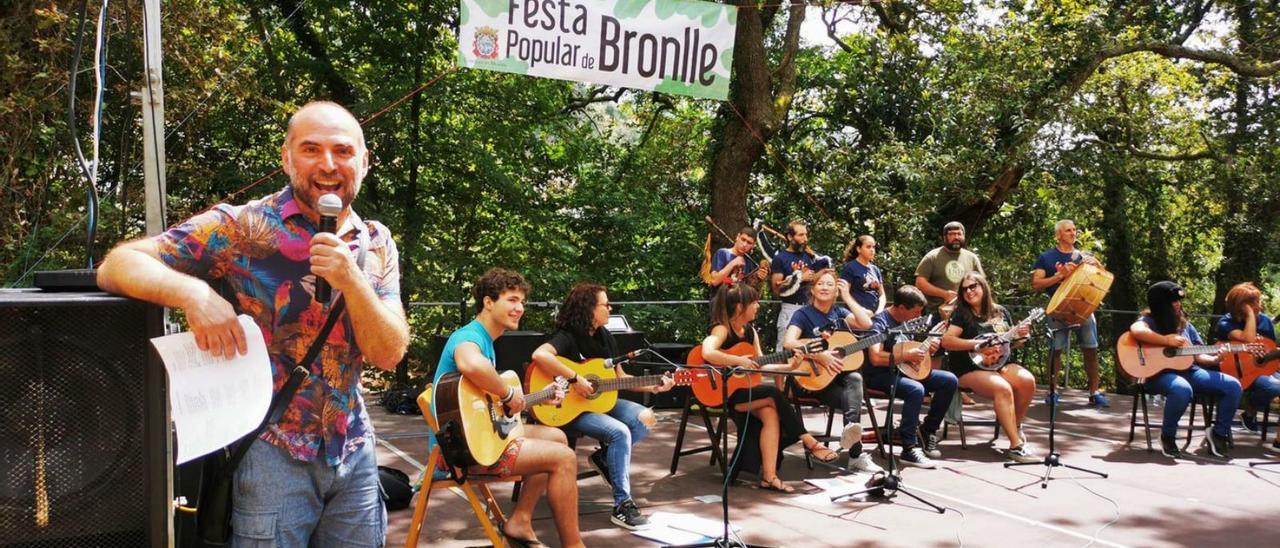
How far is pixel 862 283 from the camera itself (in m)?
8.21

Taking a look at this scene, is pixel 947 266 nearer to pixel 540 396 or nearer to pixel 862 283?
pixel 862 283

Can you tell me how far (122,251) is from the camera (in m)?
1.94

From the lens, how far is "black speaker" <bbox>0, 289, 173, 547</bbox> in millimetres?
1938

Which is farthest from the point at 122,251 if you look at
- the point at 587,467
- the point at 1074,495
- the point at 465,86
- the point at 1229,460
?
the point at 465,86

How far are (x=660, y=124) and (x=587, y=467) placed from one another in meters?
10.6

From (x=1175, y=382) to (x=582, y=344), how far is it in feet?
15.7

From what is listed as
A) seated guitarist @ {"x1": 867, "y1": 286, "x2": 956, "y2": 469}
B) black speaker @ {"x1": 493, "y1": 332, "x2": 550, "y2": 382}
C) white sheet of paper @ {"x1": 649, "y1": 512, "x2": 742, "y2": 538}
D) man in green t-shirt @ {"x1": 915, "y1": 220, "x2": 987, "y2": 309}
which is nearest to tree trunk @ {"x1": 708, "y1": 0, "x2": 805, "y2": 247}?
man in green t-shirt @ {"x1": 915, "y1": 220, "x2": 987, "y2": 309}

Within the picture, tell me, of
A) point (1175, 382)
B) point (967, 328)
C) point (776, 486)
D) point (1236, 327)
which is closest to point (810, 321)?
point (776, 486)

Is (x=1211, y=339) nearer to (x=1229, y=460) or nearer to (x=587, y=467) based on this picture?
(x=1229, y=460)

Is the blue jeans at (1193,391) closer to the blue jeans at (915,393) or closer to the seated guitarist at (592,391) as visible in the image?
the blue jeans at (915,393)

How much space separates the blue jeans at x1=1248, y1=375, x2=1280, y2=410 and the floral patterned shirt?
8181 millimetres

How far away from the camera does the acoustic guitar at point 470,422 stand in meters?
4.14

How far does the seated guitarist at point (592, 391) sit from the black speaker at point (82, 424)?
10.9 ft

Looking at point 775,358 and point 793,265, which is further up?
point 793,265
